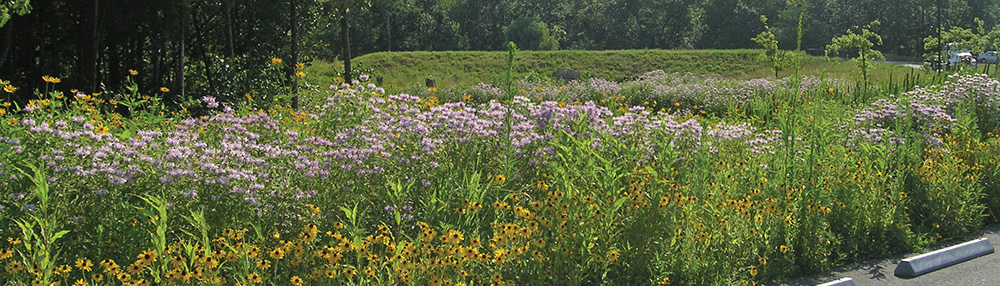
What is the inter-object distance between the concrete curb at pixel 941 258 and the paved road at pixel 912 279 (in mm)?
37

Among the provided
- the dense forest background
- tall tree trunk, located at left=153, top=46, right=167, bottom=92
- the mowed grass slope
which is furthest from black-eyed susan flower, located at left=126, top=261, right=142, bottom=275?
the mowed grass slope

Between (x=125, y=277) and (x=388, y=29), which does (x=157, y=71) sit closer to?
(x=125, y=277)

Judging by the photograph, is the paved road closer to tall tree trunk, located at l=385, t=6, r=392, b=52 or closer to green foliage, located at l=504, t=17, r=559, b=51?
green foliage, located at l=504, t=17, r=559, b=51

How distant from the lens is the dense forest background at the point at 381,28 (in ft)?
45.8

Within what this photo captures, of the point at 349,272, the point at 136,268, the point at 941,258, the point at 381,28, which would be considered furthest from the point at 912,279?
the point at 381,28

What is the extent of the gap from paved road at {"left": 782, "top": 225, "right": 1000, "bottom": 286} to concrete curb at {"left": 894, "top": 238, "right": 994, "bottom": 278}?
1.5 inches

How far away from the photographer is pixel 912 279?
496 centimetres

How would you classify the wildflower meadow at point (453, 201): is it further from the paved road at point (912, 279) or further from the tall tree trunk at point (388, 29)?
the tall tree trunk at point (388, 29)

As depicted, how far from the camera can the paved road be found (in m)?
4.88

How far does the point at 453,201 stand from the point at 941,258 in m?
3.33

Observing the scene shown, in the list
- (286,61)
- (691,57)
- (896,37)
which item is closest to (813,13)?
(896,37)

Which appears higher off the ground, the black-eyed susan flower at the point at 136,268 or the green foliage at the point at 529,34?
the green foliage at the point at 529,34

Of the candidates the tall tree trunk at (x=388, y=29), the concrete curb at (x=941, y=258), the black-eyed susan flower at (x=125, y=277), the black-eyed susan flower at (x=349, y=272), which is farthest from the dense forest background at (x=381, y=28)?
the concrete curb at (x=941, y=258)

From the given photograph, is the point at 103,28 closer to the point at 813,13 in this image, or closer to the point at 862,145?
the point at 862,145
